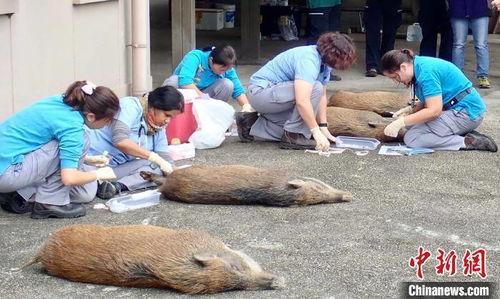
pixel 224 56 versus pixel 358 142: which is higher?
pixel 224 56

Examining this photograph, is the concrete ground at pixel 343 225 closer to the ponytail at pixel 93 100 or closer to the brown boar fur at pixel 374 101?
the ponytail at pixel 93 100

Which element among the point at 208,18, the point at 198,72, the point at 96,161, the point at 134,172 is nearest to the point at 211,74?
the point at 198,72

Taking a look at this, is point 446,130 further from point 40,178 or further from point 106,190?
point 40,178

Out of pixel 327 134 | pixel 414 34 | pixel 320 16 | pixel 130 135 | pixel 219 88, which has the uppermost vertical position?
pixel 320 16

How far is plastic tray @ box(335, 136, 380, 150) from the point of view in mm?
7398

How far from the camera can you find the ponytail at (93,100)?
16.8 ft

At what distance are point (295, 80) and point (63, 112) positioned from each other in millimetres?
2371

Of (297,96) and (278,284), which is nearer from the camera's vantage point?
(278,284)

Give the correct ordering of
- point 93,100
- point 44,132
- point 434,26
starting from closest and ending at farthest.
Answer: point 93,100
point 44,132
point 434,26

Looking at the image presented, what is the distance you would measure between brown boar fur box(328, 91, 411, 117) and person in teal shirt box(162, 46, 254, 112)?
3.34ft

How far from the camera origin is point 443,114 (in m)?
7.27

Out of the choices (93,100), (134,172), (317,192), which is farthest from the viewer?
(134,172)

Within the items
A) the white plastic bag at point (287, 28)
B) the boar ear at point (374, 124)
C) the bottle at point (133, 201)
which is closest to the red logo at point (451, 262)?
the bottle at point (133, 201)

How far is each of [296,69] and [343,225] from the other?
6.81 ft
